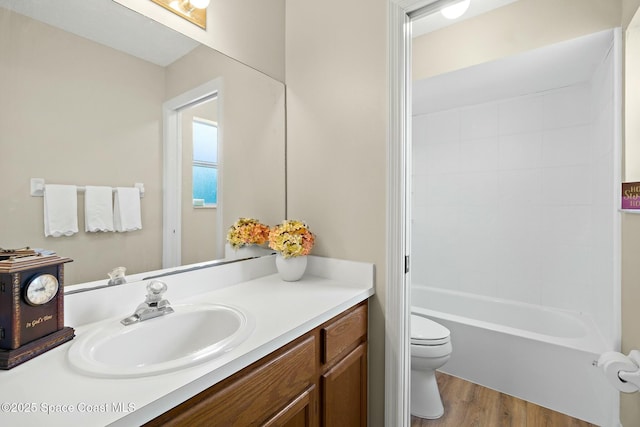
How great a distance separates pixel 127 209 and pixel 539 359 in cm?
236

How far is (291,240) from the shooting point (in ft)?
4.55

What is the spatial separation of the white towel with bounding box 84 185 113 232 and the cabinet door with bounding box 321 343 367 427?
2.98 feet

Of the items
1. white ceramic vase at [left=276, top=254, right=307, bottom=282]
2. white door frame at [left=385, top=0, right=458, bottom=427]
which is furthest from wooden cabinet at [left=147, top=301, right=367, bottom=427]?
white ceramic vase at [left=276, top=254, right=307, bottom=282]

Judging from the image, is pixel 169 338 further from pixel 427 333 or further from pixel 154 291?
pixel 427 333

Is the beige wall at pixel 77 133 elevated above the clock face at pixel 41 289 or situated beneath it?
elevated above

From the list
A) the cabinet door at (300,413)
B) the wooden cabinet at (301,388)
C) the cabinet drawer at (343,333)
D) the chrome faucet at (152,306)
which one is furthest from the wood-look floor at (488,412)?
the chrome faucet at (152,306)

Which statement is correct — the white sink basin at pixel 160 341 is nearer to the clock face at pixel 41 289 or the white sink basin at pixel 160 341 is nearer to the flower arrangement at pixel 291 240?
the clock face at pixel 41 289

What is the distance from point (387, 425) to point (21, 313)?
1351 millimetres

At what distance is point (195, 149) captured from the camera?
4.26 ft

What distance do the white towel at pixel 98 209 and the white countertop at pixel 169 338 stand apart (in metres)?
0.21

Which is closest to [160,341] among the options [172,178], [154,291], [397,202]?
[154,291]

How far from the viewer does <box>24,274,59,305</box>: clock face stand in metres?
0.70

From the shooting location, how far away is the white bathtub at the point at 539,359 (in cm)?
170

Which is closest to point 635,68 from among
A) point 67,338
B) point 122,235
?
point 122,235
